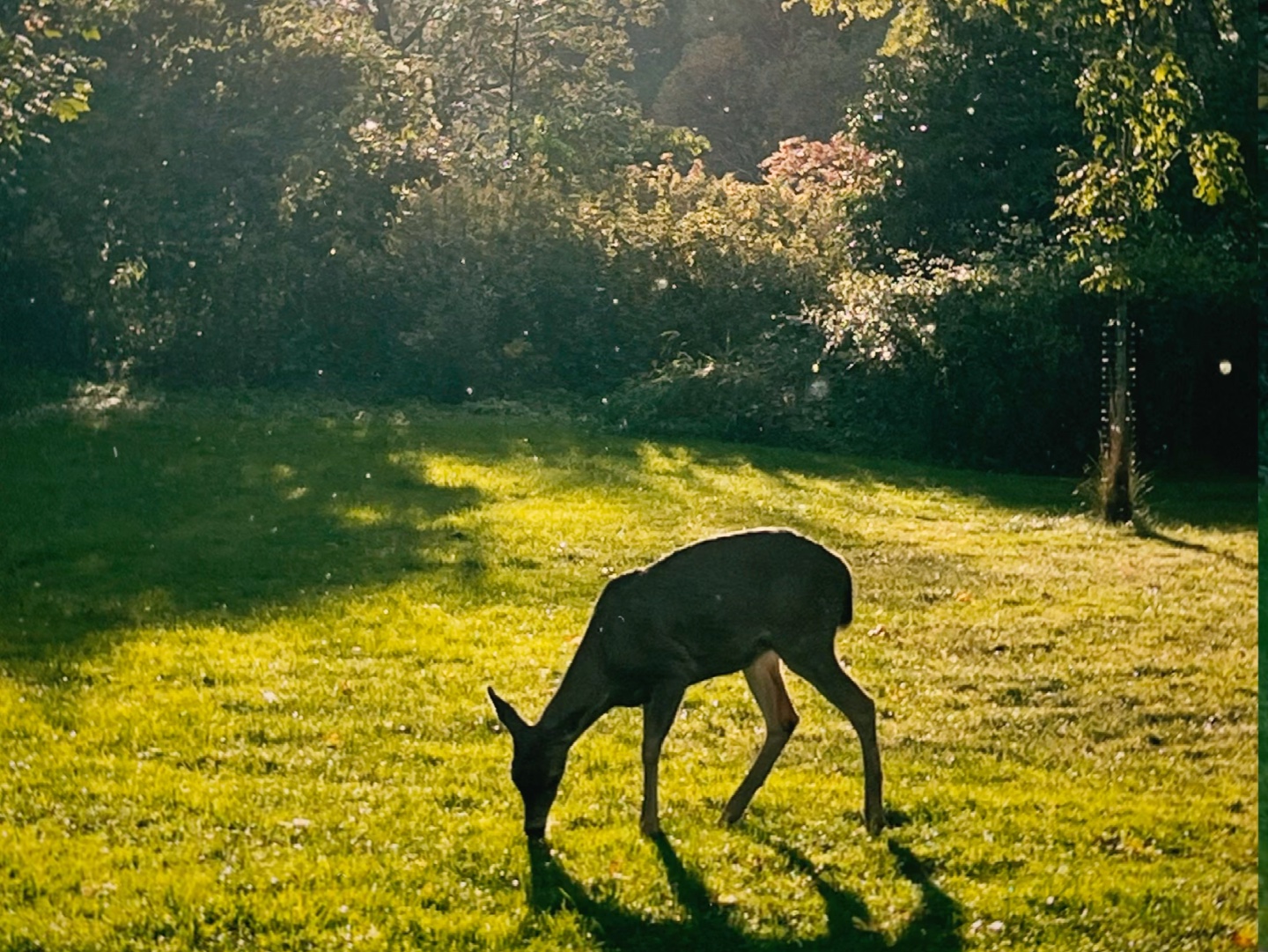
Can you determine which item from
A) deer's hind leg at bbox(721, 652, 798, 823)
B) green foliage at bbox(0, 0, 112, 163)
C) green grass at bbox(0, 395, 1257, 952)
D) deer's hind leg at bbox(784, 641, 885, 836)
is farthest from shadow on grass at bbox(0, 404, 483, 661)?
deer's hind leg at bbox(784, 641, 885, 836)

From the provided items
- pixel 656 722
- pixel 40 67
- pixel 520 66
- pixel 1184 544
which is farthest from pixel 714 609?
pixel 520 66

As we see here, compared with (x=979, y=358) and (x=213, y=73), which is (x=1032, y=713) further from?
(x=213, y=73)

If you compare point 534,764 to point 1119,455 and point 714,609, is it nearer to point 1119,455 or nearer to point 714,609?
point 714,609

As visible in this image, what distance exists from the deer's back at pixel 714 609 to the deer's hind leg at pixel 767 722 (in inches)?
10.0

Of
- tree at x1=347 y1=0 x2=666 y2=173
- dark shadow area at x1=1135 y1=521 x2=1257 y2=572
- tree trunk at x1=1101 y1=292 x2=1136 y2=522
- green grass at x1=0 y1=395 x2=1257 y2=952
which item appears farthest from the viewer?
tree at x1=347 y1=0 x2=666 y2=173

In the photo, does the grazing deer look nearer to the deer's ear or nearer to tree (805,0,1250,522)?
the deer's ear

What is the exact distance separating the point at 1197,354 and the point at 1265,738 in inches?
299

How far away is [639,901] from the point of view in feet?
18.4

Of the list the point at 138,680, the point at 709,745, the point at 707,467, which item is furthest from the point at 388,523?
the point at 709,745

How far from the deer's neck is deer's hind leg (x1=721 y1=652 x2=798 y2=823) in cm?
57

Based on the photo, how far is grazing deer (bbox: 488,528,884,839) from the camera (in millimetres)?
5852

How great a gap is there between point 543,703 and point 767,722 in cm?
179

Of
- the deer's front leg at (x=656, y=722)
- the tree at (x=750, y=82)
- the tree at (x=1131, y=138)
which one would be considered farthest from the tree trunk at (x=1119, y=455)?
the tree at (x=750, y=82)

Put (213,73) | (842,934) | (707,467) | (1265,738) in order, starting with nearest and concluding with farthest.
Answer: (842,934)
(1265,738)
(707,467)
(213,73)
